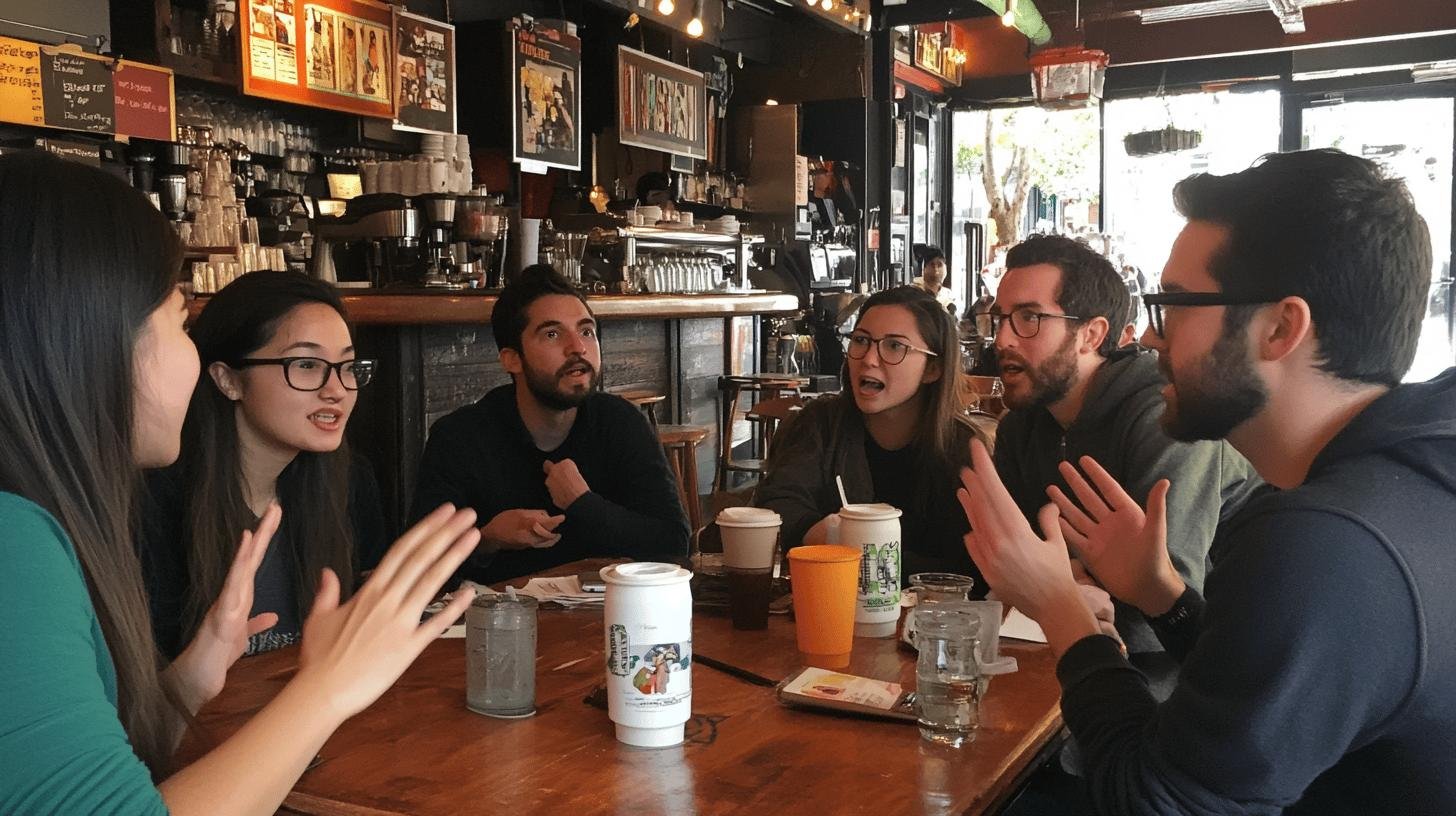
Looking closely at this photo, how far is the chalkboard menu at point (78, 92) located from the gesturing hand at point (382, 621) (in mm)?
4853

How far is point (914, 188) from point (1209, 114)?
2.84m

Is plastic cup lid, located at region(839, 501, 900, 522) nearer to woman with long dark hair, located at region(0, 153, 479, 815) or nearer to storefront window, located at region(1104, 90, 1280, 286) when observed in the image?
woman with long dark hair, located at region(0, 153, 479, 815)

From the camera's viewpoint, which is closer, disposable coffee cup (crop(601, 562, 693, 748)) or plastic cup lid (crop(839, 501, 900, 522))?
disposable coffee cup (crop(601, 562, 693, 748))

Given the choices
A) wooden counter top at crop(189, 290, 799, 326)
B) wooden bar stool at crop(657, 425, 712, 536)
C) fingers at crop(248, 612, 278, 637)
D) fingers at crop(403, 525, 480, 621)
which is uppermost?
wooden counter top at crop(189, 290, 799, 326)

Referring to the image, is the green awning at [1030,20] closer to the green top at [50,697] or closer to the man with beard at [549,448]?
the man with beard at [549,448]

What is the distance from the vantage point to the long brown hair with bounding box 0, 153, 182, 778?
110 centimetres

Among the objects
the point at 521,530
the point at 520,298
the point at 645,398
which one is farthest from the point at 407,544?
the point at 645,398

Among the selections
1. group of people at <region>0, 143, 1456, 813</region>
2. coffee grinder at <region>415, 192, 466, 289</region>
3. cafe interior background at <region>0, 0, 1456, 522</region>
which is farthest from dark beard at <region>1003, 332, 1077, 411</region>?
coffee grinder at <region>415, 192, 466, 289</region>

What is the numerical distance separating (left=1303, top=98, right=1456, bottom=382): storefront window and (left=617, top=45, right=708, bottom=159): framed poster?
5.47 meters

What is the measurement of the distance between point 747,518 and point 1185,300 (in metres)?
0.82

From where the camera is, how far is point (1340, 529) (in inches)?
47.2

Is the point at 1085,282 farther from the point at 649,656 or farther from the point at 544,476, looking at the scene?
the point at 649,656

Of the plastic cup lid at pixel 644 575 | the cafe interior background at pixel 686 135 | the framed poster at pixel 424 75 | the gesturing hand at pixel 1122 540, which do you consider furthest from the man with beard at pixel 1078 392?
the framed poster at pixel 424 75

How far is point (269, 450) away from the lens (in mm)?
2385
